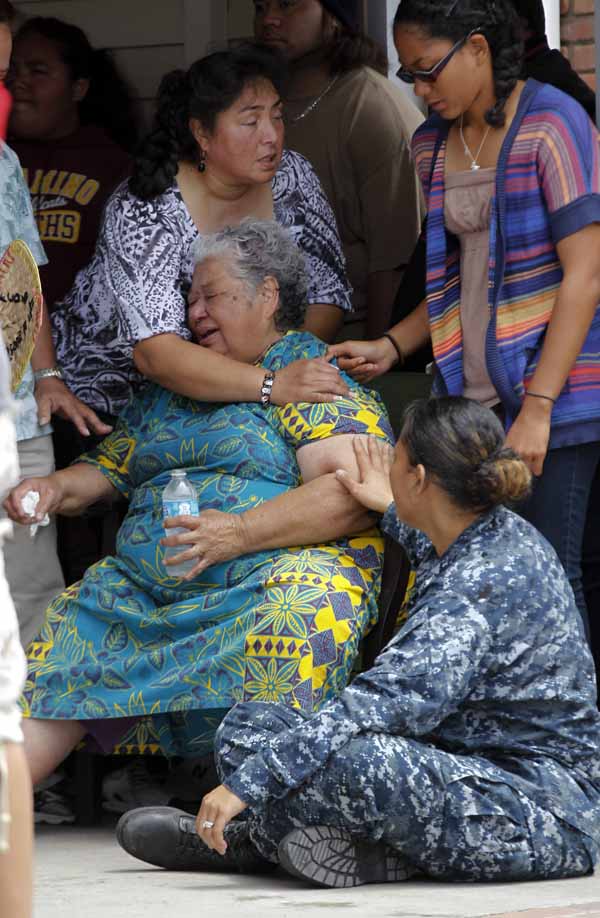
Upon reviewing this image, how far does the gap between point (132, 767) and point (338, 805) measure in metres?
1.19

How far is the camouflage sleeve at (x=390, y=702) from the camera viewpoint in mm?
2834

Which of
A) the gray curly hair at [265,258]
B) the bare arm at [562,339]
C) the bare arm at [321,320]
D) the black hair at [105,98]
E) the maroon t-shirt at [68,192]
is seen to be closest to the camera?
the bare arm at [562,339]

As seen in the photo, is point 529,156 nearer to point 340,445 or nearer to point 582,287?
point 582,287

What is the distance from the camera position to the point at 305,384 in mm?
3686

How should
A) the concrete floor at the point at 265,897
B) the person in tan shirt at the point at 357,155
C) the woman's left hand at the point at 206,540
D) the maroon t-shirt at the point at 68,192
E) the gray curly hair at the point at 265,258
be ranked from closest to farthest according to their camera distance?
the concrete floor at the point at 265,897
the woman's left hand at the point at 206,540
the gray curly hair at the point at 265,258
the maroon t-shirt at the point at 68,192
the person in tan shirt at the point at 357,155

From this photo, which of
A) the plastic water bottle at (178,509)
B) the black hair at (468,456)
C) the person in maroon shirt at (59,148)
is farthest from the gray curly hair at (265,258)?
the black hair at (468,456)

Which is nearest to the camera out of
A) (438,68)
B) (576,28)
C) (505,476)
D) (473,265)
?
(505,476)

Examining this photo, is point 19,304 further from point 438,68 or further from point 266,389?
point 438,68

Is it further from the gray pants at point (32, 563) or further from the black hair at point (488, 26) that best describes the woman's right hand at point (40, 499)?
the black hair at point (488, 26)

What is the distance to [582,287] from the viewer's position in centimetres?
339

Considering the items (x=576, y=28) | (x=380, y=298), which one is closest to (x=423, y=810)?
(x=380, y=298)

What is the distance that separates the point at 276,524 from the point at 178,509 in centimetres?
21

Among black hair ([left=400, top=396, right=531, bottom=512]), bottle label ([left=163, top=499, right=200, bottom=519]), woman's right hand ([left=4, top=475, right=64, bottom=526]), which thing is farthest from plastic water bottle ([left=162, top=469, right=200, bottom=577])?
black hair ([left=400, top=396, right=531, bottom=512])

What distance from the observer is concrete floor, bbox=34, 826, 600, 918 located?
2.67 meters
